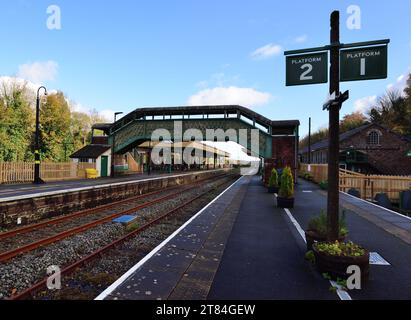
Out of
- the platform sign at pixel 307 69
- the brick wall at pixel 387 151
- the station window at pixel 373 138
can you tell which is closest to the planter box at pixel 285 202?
the platform sign at pixel 307 69

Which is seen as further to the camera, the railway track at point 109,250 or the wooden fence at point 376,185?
the wooden fence at point 376,185

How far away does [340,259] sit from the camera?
4484mm

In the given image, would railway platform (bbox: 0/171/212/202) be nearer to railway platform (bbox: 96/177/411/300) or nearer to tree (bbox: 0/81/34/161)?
railway platform (bbox: 96/177/411/300)

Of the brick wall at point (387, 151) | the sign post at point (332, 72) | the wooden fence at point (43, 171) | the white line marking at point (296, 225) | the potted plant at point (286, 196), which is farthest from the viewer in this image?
the brick wall at point (387, 151)

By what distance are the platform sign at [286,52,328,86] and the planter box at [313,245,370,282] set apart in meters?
3.23

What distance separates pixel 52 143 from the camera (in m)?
42.2

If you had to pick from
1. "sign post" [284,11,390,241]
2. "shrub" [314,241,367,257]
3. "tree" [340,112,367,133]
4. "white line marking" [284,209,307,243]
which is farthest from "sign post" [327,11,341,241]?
"tree" [340,112,367,133]

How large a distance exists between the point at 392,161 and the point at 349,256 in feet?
134

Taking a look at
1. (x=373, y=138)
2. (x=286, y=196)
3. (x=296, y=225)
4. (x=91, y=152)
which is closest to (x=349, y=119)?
(x=373, y=138)

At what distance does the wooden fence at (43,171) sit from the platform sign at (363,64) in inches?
964

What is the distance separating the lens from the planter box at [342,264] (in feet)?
14.5

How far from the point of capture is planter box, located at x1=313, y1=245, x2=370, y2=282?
4.42m

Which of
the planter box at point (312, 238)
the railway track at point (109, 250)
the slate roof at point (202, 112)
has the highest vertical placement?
the slate roof at point (202, 112)

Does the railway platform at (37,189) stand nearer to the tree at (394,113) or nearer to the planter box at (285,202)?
the planter box at (285,202)
